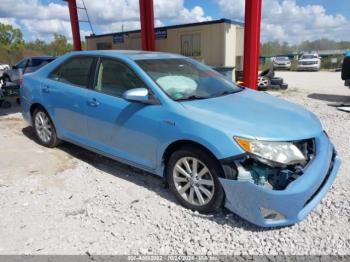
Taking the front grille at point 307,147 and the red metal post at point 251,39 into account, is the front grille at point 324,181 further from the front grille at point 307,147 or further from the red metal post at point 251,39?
the red metal post at point 251,39

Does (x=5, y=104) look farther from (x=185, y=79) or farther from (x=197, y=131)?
(x=197, y=131)

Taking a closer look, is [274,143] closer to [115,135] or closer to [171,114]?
[171,114]

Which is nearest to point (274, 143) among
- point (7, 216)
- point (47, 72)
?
point (7, 216)

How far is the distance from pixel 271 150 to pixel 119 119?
1.79 m

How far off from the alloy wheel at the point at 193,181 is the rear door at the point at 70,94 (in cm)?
163

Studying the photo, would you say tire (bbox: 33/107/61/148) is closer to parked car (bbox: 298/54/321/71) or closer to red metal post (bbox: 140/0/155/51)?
red metal post (bbox: 140/0/155/51)

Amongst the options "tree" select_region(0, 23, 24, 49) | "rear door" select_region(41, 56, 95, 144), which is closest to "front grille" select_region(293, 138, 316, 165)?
"rear door" select_region(41, 56, 95, 144)

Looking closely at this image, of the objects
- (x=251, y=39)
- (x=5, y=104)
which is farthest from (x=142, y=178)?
(x=5, y=104)

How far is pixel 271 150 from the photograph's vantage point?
2.93 m

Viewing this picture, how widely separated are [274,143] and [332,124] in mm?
→ 4651

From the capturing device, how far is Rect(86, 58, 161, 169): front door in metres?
3.66

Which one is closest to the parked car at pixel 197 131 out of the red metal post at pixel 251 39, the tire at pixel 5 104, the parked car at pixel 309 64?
the red metal post at pixel 251 39

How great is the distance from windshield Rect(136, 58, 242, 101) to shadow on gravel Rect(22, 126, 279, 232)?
3.75 ft

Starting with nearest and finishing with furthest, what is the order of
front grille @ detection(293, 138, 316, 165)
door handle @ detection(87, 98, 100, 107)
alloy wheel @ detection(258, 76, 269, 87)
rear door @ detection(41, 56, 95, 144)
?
front grille @ detection(293, 138, 316, 165), door handle @ detection(87, 98, 100, 107), rear door @ detection(41, 56, 95, 144), alloy wheel @ detection(258, 76, 269, 87)
